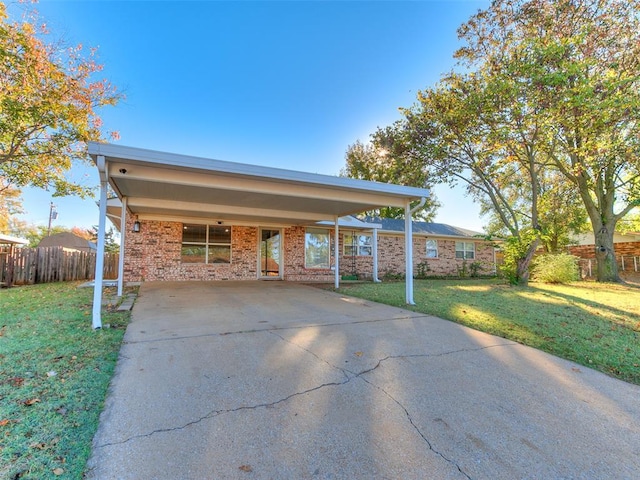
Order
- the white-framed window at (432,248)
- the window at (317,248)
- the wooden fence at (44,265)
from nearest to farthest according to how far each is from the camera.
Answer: the wooden fence at (44,265) < the window at (317,248) < the white-framed window at (432,248)

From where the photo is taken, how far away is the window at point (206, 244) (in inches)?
469

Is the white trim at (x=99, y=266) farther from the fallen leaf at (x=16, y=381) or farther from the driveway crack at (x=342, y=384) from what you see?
the driveway crack at (x=342, y=384)

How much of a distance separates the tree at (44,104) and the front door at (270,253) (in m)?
7.57

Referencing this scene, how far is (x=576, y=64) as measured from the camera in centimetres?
906

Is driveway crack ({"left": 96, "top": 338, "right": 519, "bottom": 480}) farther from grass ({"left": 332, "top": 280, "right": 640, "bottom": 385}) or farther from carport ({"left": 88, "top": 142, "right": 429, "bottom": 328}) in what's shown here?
carport ({"left": 88, "top": 142, "right": 429, "bottom": 328})

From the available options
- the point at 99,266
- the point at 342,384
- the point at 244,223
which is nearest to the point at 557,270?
the point at 244,223

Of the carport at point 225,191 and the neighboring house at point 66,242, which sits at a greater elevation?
the carport at point 225,191

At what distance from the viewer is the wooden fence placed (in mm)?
10594

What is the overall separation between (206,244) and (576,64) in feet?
44.1

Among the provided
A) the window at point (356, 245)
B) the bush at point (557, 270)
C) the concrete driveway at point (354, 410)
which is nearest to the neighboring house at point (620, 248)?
the bush at point (557, 270)

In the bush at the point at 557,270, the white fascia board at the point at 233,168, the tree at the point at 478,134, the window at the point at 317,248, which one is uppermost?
the tree at the point at 478,134

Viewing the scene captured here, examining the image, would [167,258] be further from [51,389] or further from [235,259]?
[51,389]

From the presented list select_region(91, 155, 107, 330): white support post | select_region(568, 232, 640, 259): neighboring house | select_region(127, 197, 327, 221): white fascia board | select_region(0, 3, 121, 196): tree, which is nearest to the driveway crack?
select_region(91, 155, 107, 330): white support post

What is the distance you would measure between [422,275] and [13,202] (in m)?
32.6
